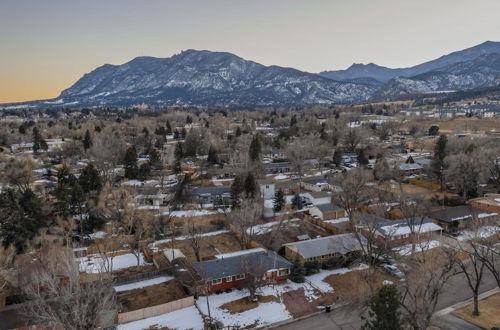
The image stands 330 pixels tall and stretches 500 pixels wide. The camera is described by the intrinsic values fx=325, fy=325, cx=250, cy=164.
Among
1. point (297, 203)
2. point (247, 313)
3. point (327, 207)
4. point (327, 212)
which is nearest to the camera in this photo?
point (247, 313)

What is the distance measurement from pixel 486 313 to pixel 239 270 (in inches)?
578

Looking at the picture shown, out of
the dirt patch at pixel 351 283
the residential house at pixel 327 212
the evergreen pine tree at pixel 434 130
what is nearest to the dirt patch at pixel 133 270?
the dirt patch at pixel 351 283

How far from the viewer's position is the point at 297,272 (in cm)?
2292

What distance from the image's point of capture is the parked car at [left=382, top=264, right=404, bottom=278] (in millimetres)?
23405

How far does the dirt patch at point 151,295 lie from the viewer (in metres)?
20.6

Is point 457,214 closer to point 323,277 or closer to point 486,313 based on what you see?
point 486,313

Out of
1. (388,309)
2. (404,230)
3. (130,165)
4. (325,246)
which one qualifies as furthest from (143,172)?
(388,309)

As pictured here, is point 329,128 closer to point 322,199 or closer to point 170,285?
point 322,199

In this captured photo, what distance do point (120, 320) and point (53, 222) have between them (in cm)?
1903

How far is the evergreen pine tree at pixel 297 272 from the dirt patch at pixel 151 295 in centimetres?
756

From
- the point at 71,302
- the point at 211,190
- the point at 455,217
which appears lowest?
the point at 455,217

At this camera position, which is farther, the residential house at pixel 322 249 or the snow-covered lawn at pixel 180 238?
the snow-covered lawn at pixel 180 238

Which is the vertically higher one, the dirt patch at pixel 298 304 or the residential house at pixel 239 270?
the residential house at pixel 239 270

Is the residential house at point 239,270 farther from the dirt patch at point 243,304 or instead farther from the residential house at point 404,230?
the residential house at point 404,230
